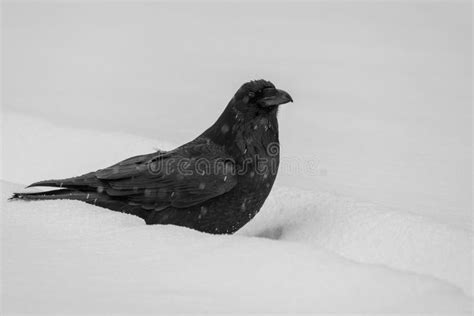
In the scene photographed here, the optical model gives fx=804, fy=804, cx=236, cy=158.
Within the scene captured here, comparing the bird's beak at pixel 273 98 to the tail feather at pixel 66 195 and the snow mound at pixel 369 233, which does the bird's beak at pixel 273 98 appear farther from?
the tail feather at pixel 66 195

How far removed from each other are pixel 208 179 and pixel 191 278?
5.66ft

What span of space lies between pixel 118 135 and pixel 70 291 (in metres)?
3.30

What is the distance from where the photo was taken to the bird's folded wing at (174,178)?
5.27 m

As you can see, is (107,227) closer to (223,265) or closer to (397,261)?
(223,265)

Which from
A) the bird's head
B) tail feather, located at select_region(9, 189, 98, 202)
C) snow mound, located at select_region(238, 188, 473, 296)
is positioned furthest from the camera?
the bird's head

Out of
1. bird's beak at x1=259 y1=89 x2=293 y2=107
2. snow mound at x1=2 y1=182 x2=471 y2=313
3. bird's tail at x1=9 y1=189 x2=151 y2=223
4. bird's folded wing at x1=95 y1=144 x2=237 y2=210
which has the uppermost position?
bird's beak at x1=259 y1=89 x2=293 y2=107

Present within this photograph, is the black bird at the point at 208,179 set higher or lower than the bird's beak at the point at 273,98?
lower

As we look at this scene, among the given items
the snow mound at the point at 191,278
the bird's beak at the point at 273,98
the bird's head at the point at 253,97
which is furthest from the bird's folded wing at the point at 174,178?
the snow mound at the point at 191,278

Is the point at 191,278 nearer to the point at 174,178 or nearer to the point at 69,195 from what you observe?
the point at 174,178

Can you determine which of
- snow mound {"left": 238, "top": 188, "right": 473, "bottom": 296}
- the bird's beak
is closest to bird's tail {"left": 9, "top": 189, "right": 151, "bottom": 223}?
snow mound {"left": 238, "top": 188, "right": 473, "bottom": 296}

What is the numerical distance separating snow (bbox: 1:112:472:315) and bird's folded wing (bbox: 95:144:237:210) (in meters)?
0.53

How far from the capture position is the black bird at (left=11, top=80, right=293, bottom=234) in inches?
209

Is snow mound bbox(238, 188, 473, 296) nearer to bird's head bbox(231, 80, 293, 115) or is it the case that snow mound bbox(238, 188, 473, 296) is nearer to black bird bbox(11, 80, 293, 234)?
black bird bbox(11, 80, 293, 234)

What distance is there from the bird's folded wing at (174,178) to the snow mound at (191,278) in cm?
111
